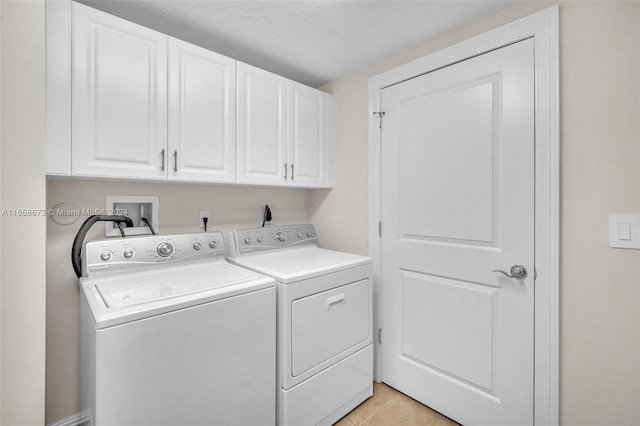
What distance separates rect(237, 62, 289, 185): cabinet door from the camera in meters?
1.85

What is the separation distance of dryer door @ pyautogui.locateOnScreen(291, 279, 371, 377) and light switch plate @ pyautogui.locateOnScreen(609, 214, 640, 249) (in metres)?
1.21

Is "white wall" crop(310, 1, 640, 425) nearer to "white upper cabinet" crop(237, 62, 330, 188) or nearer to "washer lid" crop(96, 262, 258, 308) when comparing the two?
"white upper cabinet" crop(237, 62, 330, 188)

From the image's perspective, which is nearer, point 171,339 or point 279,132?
point 171,339

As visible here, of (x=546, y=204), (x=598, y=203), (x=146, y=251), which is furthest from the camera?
(x=146, y=251)

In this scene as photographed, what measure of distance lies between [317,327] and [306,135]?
53.0 inches

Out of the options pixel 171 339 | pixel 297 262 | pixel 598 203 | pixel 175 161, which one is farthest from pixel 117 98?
pixel 598 203

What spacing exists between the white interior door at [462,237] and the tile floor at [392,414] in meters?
0.06

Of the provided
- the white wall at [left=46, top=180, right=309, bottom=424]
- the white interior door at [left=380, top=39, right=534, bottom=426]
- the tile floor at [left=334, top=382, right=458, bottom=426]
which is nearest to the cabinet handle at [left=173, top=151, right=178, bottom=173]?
the white wall at [left=46, top=180, right=309, bottom=424]

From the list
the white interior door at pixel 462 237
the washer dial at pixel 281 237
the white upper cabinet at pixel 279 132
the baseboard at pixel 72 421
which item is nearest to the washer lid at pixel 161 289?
the washer dial at pixel 281 237

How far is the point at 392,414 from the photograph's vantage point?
1.81m

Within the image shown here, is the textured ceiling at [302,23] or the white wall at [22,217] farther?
the textured ceiling at [302,23]

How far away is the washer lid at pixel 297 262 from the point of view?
1590mm

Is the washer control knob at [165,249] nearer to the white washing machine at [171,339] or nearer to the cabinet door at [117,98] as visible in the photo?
the white washing machine at [171,339]

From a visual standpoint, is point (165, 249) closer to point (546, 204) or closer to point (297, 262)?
point (297, 262)
